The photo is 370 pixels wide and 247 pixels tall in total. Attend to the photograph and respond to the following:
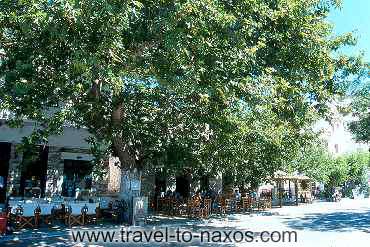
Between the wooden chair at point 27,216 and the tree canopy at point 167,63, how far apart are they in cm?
368

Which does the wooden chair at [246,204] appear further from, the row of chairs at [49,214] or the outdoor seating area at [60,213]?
the row of chairs at [49,214]

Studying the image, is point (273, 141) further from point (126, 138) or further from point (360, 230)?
point (126, 138)

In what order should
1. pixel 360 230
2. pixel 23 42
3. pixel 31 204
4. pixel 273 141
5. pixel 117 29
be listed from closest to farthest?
pixel 117 29 → pixel 23 42 → pixel 31 204 → pixel 360 230 → pixel 273 141

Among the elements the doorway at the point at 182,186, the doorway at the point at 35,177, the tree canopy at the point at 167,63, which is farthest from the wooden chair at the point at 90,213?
the doorway at the point at 182,186

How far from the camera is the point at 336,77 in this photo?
15.0m

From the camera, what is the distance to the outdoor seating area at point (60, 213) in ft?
52.5

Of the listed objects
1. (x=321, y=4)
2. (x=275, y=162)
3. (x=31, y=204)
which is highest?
(x=321, y=4)

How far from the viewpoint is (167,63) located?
10492mm

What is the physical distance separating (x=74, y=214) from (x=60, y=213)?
0.64m

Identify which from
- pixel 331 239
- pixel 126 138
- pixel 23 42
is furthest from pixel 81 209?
pixel 331 239

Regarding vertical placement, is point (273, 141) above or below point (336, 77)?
below

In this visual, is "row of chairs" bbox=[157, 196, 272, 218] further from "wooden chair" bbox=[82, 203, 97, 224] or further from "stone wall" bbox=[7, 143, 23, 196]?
"stone wall" bbox=[7, 143, 23, 196]

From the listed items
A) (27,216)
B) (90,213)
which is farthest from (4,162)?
(27,216)

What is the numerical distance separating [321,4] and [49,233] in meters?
12.2
